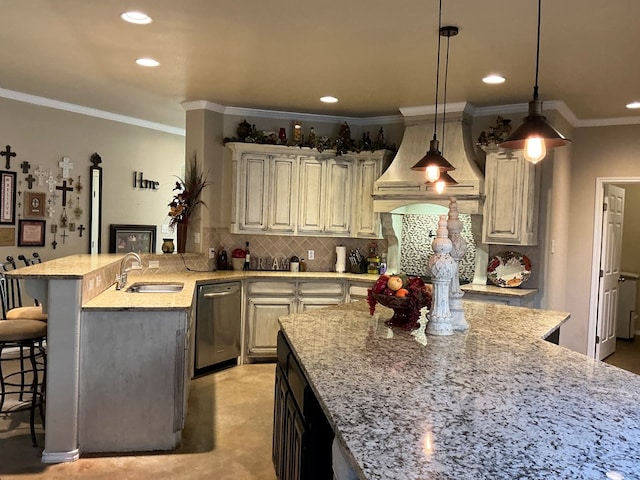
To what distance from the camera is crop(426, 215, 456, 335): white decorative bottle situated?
94.0 inches

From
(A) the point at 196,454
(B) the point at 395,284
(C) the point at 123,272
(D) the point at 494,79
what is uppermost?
(D) the point at 494,79

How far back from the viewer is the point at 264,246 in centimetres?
571

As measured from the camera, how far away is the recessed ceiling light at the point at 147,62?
3932mm

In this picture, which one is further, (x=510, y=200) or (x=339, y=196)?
(x=339, y=196)

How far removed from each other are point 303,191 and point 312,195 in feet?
0.35

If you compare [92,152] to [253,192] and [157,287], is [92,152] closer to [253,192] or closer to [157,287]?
[253,192]

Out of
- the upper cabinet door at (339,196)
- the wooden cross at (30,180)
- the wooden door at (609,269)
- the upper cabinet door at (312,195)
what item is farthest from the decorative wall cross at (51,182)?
the wooden door at (609,269)

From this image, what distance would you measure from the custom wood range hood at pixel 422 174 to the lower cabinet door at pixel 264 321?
136 cm

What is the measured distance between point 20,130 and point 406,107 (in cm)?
393

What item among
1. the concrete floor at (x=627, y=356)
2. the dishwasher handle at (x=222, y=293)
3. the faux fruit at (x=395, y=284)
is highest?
the faux fruit at (x=395, y=284)

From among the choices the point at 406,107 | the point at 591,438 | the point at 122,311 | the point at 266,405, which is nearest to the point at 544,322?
the point at 591,438

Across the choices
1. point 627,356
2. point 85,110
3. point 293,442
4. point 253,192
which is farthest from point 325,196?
point 627,356

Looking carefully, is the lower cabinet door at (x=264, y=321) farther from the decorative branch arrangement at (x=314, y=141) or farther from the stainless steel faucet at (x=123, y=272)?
the decorative branch arrangement at (x=314, y=141)

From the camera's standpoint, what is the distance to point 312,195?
18.1 feet
